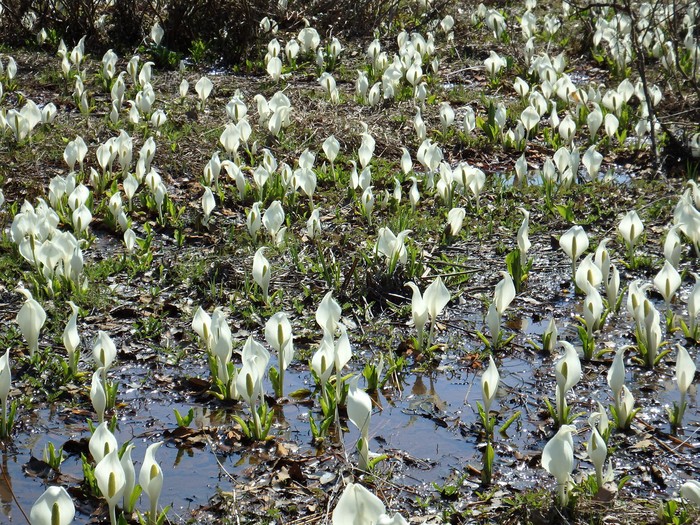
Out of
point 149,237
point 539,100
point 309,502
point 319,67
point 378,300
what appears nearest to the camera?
point 309,502

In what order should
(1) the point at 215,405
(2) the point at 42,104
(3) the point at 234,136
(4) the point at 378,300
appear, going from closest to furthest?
(1) the point at 215,405, (4) the point at 378,300, (3) the point at 234,136, (2) the point at 42,104

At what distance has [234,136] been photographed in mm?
6219

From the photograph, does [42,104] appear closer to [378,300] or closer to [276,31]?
[276,31]

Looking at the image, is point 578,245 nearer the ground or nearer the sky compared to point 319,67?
nearer the ground

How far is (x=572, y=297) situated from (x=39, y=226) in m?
2.90

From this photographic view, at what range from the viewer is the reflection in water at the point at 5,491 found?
10.5 feet

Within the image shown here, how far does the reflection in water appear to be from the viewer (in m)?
3.20

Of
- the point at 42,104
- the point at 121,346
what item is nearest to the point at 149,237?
the point at 121,346

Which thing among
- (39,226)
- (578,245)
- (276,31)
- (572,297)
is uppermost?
(276,31)

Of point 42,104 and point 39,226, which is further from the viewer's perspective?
point 42,104

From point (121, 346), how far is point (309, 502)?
5.20 feet

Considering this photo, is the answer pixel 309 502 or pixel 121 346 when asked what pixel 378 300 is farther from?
pixel 309 502

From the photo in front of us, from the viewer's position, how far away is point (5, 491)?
3.30 meters

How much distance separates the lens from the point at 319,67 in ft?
28.6
